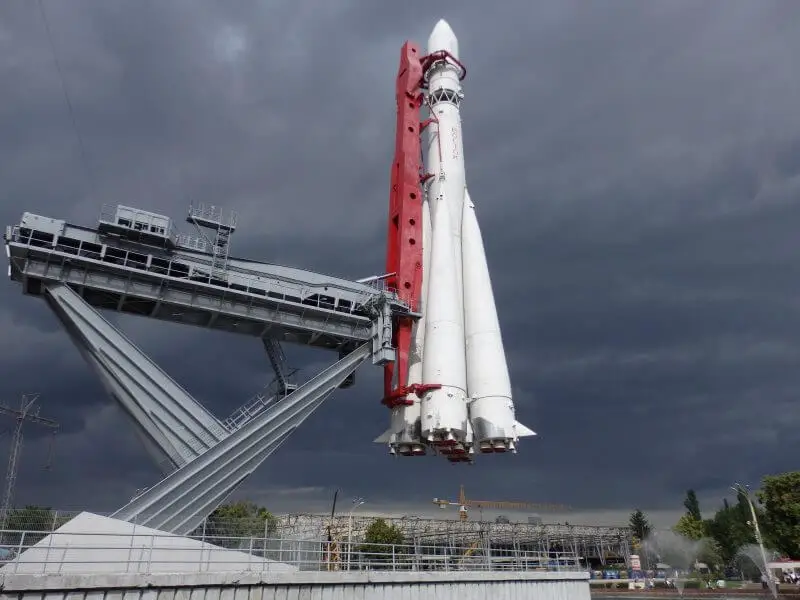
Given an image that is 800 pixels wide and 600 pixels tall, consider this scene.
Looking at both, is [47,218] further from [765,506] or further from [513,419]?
[765,506]

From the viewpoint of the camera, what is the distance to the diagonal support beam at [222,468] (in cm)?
2284

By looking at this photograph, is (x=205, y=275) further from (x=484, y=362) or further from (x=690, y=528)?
(x=690, y=528)

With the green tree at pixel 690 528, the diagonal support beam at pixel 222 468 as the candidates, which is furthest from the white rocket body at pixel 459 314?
the green tree at pixel 690 528

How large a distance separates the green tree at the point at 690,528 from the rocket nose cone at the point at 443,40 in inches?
3115

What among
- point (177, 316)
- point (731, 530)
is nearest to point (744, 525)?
point (731, 530)

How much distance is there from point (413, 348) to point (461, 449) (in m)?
5.93

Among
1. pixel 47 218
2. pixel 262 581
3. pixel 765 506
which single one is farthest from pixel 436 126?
pixel 765 506

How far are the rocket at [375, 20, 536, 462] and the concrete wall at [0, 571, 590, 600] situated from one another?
24.3 ft

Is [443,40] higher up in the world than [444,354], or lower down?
higher up

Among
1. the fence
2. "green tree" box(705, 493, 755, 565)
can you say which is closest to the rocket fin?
the fence

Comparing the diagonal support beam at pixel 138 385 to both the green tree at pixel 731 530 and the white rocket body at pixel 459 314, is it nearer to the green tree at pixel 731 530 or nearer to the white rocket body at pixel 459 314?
the white rocket body at pixel 459 314

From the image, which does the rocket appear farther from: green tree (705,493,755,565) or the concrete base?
green tree (705,493,755,565)

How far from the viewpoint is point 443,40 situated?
1641 inches

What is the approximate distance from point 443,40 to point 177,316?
26.7 metres
